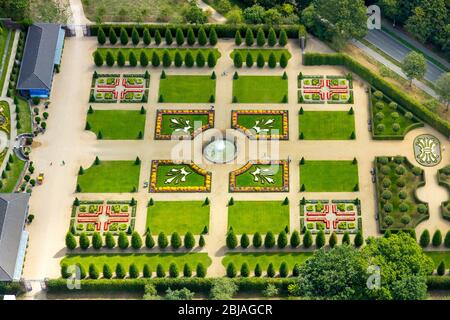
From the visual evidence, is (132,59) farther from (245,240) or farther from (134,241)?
(245,240)

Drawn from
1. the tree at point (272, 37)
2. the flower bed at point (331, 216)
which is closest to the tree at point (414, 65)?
the tree at point (272, 37)

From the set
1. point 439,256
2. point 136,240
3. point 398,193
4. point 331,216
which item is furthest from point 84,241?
point 439,256

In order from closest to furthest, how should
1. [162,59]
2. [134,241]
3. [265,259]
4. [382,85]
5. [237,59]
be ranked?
[265,259], [134,241], [382,85], [237,59], [162,59]

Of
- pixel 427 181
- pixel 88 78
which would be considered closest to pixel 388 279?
pixel 427 181

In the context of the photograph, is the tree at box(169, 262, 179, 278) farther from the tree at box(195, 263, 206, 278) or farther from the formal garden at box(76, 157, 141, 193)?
the formal garden at box(76, 157, 141, 193)

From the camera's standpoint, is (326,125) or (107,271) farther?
(326,125)

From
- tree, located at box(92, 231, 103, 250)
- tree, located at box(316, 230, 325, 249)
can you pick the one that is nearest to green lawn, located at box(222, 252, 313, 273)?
tree, located at box(316, 230, 325, 249)

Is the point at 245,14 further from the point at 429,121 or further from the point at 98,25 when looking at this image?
the point at 429,121
